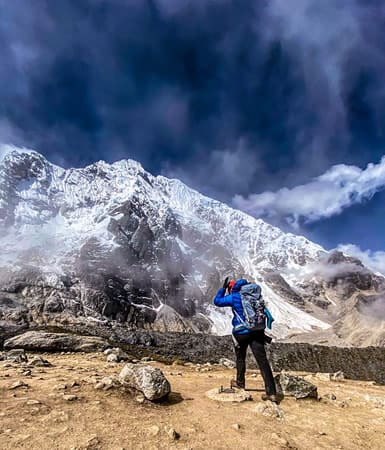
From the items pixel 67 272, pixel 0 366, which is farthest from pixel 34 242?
pixel 0 366

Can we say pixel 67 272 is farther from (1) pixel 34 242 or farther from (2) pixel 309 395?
(2) pixel 309 395

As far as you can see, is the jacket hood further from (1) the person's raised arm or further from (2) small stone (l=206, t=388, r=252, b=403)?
(2) small stone (l=206, t=388, r=252, b=403)

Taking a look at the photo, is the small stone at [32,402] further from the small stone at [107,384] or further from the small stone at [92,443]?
the small stone at [92,443]

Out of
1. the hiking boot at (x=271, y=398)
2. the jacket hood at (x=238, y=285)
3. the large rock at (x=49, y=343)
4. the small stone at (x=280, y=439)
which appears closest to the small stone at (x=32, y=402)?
the small stone at (x=280, y=439)

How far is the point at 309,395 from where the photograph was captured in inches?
328

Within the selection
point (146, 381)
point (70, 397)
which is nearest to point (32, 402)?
point (70, 397)

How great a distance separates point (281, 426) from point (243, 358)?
2686 millimetres

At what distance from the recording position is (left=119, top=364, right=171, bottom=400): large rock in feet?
23.1

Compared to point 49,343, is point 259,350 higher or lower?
higher

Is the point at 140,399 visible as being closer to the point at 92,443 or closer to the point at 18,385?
the point at 92,443

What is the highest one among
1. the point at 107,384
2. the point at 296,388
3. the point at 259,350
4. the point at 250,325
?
the point at 250,325

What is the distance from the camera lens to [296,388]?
8.38m

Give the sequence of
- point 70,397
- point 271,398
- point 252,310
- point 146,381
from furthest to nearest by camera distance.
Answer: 1. point 252,310
2. point 271,398
3. point 146,381
4. point 70,397

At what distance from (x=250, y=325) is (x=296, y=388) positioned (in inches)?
93.6
